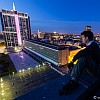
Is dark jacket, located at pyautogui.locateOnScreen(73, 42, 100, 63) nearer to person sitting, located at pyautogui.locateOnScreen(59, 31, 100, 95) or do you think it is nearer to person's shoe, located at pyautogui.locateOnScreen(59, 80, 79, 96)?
person sitting, located at pyautogui.locateOnScreen(59, 31, 100, 95)

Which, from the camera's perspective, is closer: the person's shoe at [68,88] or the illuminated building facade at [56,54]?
the person's shoe at [68,88]

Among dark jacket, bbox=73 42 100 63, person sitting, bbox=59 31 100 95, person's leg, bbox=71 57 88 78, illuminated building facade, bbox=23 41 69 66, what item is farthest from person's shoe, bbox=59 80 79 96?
illuminated building facade, bbox=23 41 69 66

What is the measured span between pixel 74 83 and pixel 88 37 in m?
1.20

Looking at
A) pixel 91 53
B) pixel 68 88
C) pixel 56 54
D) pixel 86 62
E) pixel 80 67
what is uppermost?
pixel 91 53

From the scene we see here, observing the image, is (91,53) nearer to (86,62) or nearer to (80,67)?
(86,62)

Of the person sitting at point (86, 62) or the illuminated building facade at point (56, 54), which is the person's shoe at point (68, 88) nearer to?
the person sitting at point (86, 62)

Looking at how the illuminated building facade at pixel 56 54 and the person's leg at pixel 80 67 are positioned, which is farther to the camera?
the illuminated building facade at pixel 56 54

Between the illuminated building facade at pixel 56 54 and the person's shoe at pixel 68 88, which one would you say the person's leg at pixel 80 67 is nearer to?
the person's shoe at pixel 68 88

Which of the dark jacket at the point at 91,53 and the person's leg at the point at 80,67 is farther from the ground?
the dark jacket at the point at 91,53

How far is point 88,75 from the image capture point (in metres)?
3.84

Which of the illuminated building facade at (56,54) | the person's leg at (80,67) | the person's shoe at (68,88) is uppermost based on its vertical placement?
the person's leg at (80,67)

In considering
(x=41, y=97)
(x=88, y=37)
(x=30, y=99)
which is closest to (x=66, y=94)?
(x=41, y=97)

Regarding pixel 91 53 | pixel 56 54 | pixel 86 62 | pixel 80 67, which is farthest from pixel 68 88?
pixel 56 54

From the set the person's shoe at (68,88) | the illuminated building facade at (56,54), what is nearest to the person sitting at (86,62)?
the person's shoe at (68,88)
